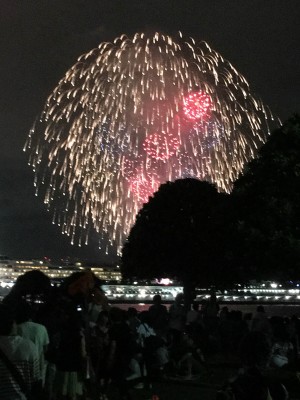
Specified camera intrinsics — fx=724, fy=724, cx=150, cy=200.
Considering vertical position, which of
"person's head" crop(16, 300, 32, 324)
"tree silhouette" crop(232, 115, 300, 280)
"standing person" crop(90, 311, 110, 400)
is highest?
"tree silhouette" crop(232, 115, 300, 280)

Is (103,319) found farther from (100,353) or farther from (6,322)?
(6,322)

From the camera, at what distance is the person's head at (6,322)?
5141 millimetres

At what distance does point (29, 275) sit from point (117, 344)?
2.27 metres

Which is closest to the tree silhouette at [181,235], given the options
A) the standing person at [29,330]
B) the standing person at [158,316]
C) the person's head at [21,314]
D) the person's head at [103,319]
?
the standing person at [158,316]

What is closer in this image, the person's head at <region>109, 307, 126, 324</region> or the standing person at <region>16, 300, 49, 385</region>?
the standing person at <region>16, 300, 49, 385</region>

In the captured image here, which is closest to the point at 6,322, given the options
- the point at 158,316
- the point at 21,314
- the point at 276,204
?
the point at 21,314

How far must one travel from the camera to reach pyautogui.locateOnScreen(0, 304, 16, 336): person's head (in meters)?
5.14

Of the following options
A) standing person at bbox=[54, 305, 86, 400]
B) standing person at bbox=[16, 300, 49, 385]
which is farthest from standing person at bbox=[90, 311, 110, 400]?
standing person at bbox=[16, 300, 49, 385]

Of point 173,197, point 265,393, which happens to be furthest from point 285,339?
point 173,197

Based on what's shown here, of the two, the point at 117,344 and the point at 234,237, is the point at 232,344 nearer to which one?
the point at 234,237

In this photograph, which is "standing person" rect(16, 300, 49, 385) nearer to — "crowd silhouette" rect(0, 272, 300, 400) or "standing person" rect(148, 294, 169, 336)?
"crowd silhouette" rect(0, 272, 300, 400)

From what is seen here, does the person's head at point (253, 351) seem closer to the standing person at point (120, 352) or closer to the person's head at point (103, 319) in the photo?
the standing person at point (120, 352)

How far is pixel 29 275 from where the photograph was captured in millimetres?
8617

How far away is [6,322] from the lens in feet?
16.9
